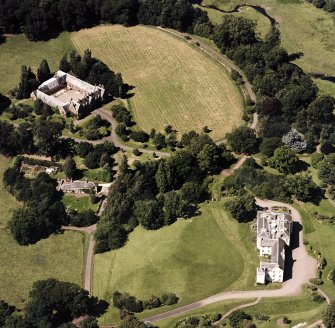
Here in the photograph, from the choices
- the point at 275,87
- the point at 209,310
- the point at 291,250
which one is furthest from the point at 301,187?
the point at 275,87

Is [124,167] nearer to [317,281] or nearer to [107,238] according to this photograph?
[107,238]

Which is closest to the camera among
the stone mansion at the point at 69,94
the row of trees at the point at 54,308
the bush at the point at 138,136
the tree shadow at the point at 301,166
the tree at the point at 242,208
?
the row of trees at the point at 54,308

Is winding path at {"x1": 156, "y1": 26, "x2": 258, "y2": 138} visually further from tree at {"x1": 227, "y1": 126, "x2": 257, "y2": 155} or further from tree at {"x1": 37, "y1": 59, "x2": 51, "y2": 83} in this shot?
tree at {"x1": 37, "y1": 59, "x2": 51, "y2": 83}

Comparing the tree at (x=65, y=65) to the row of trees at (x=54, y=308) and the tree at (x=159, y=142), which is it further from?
the row of trees at (x=54, y=308)

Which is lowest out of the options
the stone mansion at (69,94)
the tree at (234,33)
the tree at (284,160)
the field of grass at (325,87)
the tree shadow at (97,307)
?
the tree shadow at (97,307)

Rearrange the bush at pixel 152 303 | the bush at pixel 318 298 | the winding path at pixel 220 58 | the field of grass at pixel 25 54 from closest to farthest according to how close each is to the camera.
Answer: the bush at pixel 152 303, the bush at pixel 318 298, the winding path at pixel 220 58, the field of grass at pixel 25 54

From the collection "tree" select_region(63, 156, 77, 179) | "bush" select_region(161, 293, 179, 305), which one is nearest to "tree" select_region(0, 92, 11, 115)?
"tree" select_region(63, 156, 77, 179)

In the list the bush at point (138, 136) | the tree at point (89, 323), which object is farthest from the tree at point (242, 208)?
the tree at point (89, 323)
